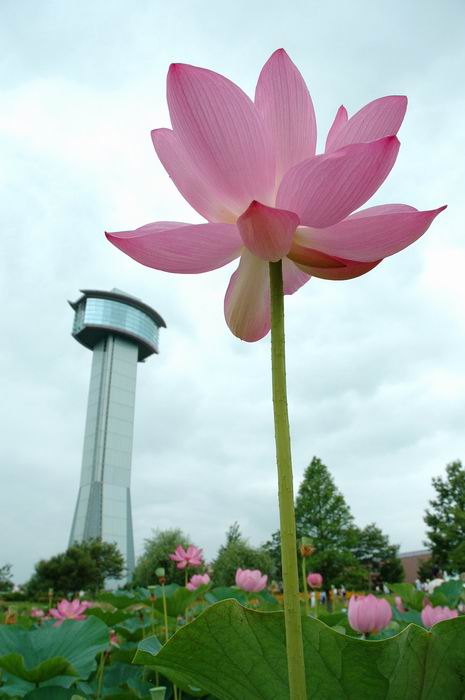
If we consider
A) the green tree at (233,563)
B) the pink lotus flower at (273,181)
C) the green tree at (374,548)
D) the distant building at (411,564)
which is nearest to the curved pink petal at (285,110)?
the pink lotus flower at (273,181)

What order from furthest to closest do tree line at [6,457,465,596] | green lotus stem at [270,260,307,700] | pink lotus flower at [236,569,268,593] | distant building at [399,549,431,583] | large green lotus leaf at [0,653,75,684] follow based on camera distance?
distant building at [399,549,431,583], tree line at [6,457,465,596], pink lotus flower at [236,569,268,593], large green lotus leaf at [0,653,75,684], green lotus stem at [270,260,307,700]

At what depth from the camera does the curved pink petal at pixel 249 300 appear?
1.56ft

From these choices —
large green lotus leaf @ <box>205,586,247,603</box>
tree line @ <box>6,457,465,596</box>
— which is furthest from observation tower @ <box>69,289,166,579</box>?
large green lotus leaf @ <box>205,586,247,603</box>

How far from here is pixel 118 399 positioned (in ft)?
89.7

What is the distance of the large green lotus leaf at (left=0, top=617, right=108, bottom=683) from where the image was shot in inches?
40.9

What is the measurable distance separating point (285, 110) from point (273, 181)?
63 mm

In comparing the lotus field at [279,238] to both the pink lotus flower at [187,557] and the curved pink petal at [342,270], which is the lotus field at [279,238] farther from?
the pink lotus flower at [187,557]

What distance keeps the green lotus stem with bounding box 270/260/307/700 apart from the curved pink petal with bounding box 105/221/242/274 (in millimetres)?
64

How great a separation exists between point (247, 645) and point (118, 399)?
90.6ft

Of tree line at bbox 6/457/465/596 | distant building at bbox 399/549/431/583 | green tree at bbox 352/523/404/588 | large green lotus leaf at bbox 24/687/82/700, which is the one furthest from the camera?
distant building at bbox 399/549/431/583

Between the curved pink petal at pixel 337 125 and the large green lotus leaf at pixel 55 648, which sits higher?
the curved pink petal at pixel 337 125

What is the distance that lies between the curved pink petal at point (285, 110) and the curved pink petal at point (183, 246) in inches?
2.6

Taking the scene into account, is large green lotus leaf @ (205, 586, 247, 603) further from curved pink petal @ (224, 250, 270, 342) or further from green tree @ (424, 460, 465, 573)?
green tree @ (424, 460, 465, 573)

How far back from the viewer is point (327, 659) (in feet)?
1.47
